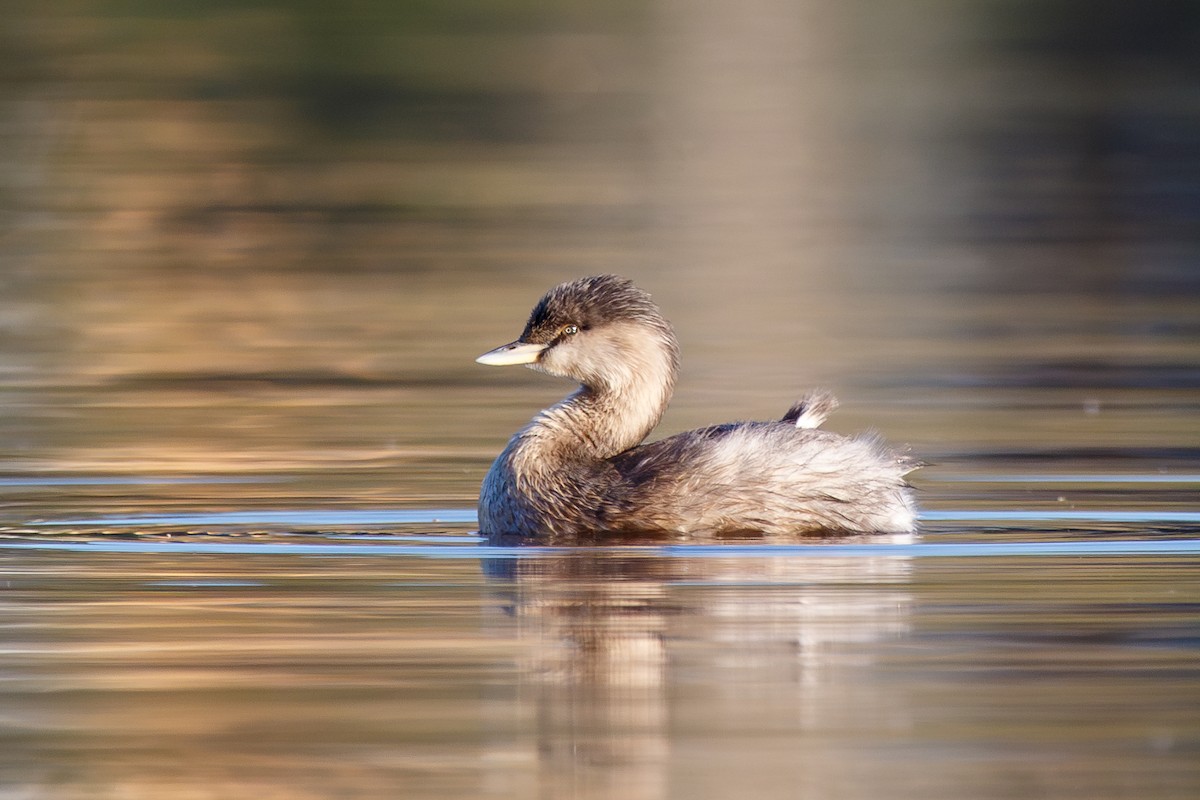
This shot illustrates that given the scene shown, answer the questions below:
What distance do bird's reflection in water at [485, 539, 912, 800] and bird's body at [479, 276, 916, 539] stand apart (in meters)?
0.36

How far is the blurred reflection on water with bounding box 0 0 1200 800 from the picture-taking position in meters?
6.38

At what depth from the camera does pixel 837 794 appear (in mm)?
5660

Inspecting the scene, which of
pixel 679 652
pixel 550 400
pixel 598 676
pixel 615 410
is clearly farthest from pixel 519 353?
pixel 550 400

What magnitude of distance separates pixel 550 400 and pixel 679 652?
6873 mm

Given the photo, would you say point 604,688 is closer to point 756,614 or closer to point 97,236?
point 756,614

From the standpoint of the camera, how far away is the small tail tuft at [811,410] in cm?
1002

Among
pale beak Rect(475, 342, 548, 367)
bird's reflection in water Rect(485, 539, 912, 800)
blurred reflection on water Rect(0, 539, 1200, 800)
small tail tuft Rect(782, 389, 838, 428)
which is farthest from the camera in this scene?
pale beak Rect(475, 342, 548, 367)

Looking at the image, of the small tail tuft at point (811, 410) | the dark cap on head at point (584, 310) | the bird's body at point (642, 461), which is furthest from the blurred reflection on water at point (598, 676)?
the dark cap on head at point (584, 310)

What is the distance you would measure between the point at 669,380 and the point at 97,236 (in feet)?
46.1

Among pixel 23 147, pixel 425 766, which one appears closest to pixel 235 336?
pixel 425 766

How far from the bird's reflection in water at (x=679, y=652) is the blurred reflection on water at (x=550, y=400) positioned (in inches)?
0.8

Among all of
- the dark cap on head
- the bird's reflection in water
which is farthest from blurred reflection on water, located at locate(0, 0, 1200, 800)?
the dark cap on head

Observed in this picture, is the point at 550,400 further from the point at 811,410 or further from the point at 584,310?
the point at 811,410

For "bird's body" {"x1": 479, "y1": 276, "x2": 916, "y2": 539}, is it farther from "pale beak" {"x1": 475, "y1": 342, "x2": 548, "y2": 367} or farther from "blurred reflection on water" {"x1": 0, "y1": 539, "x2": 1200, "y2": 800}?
"blurred reflection on water" {"x1": 0, "y1": 539, "x2": 1200, "y2": 800}
